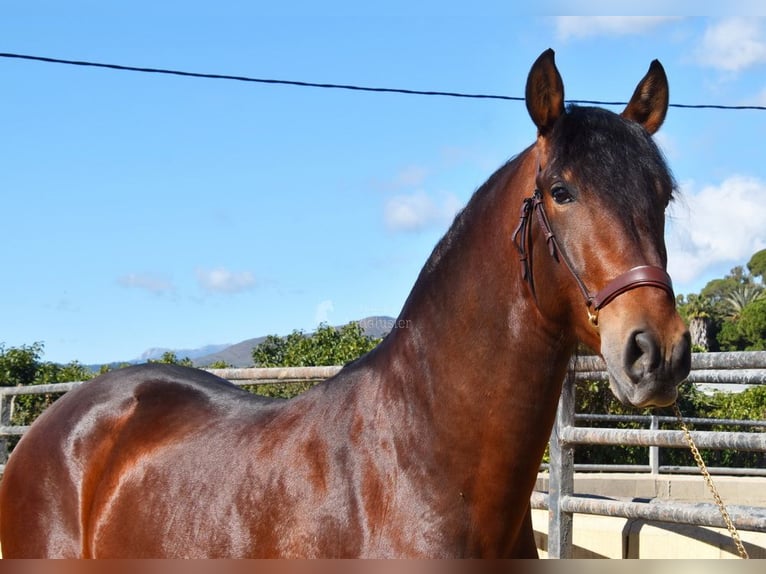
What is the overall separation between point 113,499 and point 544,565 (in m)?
2.16

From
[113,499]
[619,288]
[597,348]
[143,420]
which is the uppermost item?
[619,288]

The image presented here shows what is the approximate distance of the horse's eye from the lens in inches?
91.7

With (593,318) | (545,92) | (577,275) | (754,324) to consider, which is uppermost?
(754,324)

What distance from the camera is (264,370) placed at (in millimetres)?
6262

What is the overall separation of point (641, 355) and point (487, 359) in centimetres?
52

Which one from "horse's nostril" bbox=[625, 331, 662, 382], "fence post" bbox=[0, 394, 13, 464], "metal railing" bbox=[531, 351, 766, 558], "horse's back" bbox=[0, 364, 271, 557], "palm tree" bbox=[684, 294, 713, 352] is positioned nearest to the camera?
"horse's nostril" bbox=[625, 331, 662, 382]

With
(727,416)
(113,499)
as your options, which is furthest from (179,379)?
(727,416)

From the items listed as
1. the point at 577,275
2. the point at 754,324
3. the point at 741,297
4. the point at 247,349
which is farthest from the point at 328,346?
the point at 741,297

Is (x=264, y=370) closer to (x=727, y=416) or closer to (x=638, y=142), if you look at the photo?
(x=638, y=142)

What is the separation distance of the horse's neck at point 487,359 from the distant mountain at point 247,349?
44 cm

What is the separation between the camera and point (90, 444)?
3.55 metres

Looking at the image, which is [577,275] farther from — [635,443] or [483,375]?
[635,443]

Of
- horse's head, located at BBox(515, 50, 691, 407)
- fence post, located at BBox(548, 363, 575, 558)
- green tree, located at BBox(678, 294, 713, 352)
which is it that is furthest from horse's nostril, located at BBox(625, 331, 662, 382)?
green tree, located at BBox(678, 294, 713, 352)

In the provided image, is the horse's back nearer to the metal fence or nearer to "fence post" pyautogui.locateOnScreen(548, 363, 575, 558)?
the metal fence
